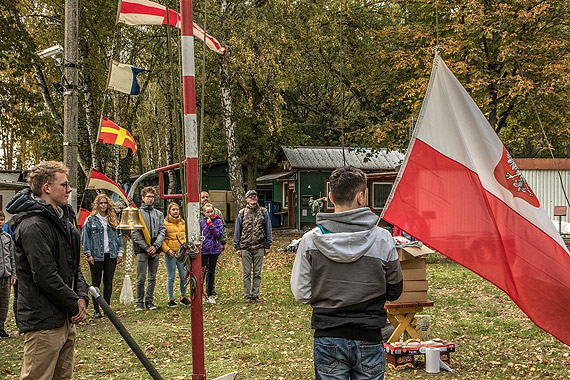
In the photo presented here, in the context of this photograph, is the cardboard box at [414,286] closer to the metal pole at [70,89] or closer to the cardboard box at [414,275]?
the cardboard box at [414,275]

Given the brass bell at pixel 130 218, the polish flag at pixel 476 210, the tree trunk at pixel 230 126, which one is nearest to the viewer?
the polish flag at pixel 476 210

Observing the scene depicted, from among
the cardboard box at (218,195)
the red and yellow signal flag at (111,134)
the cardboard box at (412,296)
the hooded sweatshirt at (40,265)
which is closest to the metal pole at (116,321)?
the hooded sweatshirt at (40,265)

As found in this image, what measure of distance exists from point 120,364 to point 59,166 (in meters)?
3.78

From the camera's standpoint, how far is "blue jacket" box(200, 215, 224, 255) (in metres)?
12.6

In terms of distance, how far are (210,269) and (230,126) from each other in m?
13.7

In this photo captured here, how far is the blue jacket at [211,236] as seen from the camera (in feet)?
41.2

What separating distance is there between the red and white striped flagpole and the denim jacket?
17.6 feet

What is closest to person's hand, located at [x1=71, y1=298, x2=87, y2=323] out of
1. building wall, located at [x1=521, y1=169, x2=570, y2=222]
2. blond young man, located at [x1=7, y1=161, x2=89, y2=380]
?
blond young man, located at [x1=7, y1=161, x2=89, y2=380]

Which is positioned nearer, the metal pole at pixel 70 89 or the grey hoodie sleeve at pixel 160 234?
the metal pole at pixel 70 89

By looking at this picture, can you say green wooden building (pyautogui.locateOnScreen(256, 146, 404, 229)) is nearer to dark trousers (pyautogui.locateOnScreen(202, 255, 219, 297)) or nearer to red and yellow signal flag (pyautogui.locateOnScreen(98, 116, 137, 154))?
dark trousers (pyautogui.locateOnScreen(202, 255, 219, 297))

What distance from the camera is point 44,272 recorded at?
4691 millimetres

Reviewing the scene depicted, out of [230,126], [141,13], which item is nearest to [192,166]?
[141,13]

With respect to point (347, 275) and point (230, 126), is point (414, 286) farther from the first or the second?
point (230, 126)

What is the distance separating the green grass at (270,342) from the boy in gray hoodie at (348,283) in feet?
11.9
